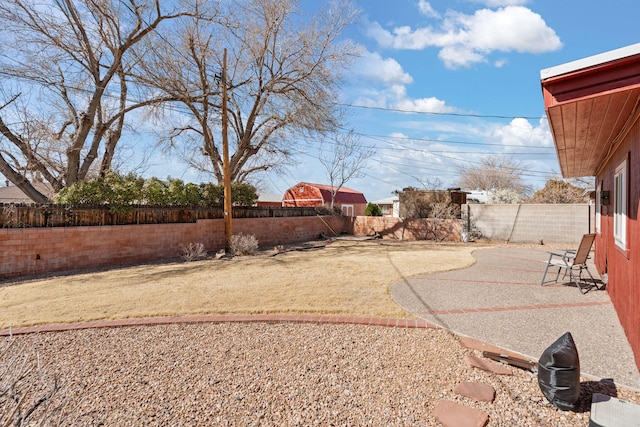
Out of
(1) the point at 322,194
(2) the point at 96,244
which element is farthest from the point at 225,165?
(1) the point at 322,194

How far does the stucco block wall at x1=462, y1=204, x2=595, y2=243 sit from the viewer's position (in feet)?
45.5

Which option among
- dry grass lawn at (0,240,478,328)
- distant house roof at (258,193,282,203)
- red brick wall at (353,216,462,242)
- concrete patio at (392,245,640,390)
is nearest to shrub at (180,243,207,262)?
dry grass lawn at (0,240,478,328)

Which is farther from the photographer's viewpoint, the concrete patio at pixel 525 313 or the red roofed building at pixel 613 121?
the concrete patio at pixel 525 313

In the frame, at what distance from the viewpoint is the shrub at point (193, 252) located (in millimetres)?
10611

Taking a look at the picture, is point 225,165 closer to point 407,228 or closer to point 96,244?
point 96,244

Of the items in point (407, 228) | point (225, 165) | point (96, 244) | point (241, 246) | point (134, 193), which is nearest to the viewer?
point (96, 244)

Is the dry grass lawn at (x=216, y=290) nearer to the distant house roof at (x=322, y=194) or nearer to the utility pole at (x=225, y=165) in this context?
the utility pole at (x=225, y=165)

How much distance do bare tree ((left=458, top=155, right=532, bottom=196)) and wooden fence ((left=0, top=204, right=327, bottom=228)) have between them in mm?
34208

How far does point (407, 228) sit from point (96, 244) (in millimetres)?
14036

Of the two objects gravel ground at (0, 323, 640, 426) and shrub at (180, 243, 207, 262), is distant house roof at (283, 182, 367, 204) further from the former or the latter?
gravel ground at (0, 323, 640, 426)

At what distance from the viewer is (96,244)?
9.31 metres

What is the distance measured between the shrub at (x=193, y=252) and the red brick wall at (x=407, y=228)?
10.7m

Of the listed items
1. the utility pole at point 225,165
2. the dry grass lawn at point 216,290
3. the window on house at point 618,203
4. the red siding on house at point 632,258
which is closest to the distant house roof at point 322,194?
the utility pole at point 225,165

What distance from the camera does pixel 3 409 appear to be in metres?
1.51
